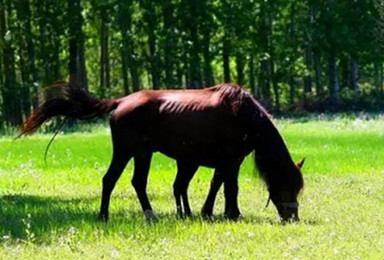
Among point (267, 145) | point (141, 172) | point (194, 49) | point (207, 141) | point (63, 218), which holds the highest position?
point (207, 141)

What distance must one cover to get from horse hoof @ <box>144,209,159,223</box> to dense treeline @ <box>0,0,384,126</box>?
3698 centimetres

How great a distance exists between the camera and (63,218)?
38.7 feet

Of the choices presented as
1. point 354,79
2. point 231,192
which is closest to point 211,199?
point 231,192

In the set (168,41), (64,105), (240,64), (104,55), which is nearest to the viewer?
(64,105)

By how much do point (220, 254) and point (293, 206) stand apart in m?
3.99

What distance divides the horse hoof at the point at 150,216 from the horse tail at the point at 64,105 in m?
1.89

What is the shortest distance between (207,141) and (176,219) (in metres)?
1.40

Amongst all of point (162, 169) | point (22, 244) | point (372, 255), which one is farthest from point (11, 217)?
point (162, 169)

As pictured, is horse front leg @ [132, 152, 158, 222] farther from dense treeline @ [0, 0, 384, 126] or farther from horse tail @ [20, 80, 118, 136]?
dense treeline @ [0, 0, 384, 126]

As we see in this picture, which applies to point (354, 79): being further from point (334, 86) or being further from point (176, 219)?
point (176, 219)

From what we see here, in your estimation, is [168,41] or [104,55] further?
[104,55]

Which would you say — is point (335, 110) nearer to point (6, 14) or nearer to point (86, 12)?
point (86, 12)

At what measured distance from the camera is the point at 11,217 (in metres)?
11.9

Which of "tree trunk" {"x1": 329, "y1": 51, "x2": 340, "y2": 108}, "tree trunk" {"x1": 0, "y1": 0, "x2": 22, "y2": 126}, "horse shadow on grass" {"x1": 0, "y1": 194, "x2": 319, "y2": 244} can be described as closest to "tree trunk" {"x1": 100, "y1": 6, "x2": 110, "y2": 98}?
"tree trunk" {"x1": 0, "y1": 0, "x2": 22, "y2": 126}
